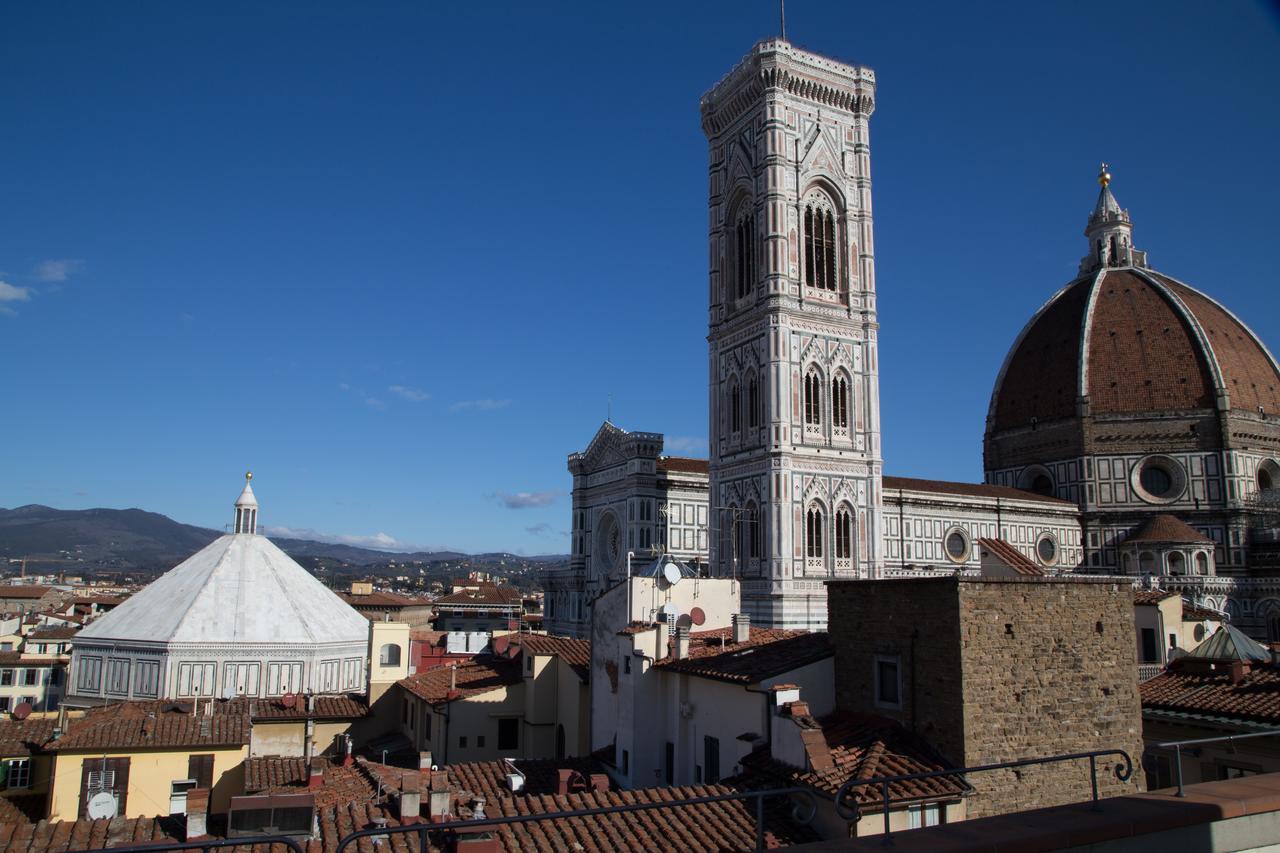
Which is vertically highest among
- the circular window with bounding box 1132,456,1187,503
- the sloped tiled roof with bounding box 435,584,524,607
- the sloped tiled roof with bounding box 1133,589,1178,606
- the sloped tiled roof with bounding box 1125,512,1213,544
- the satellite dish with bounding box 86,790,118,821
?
the circular window with bounding box 1132,456,1187,503

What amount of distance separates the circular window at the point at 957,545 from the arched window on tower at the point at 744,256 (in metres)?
19.5

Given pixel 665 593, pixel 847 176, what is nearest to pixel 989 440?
pixel 847 176

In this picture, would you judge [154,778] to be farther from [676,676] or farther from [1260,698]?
[1260,698]

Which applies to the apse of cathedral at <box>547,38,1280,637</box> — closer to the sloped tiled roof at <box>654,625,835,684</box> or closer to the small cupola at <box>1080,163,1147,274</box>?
the small cupola at <box>1080,163,1147,274</box>

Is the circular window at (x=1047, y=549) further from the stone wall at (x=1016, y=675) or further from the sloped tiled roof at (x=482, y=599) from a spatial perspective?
the stone wall at (x=1016, y=675)

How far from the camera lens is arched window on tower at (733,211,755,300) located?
52.1 m

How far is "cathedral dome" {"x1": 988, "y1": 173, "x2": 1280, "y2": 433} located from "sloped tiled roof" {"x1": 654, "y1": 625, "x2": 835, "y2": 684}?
55.3 meters

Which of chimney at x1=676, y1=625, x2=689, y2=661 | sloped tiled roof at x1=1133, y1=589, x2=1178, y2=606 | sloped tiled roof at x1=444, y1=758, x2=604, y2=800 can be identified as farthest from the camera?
sloped tiled roof at x1=1133, y1=589, x2=1178, y2=606

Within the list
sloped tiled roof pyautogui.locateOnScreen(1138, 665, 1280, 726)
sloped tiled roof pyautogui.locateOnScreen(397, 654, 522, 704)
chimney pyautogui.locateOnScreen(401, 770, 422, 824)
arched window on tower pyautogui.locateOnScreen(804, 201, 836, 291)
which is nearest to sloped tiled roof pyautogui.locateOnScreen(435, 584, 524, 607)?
arched window on tower pyautogui.locateOnScreen(804, 201, 836, 291)

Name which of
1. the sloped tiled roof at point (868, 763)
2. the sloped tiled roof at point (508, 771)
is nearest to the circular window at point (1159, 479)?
the sloped tiled roof at point (508, 771)

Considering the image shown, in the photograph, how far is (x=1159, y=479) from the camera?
219ft

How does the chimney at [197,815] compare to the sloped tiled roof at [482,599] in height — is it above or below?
below

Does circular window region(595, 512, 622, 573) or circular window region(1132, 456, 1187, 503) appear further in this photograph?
circular window region(1132, 456, 1187, 503)

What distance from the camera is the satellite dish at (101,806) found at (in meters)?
18.1
